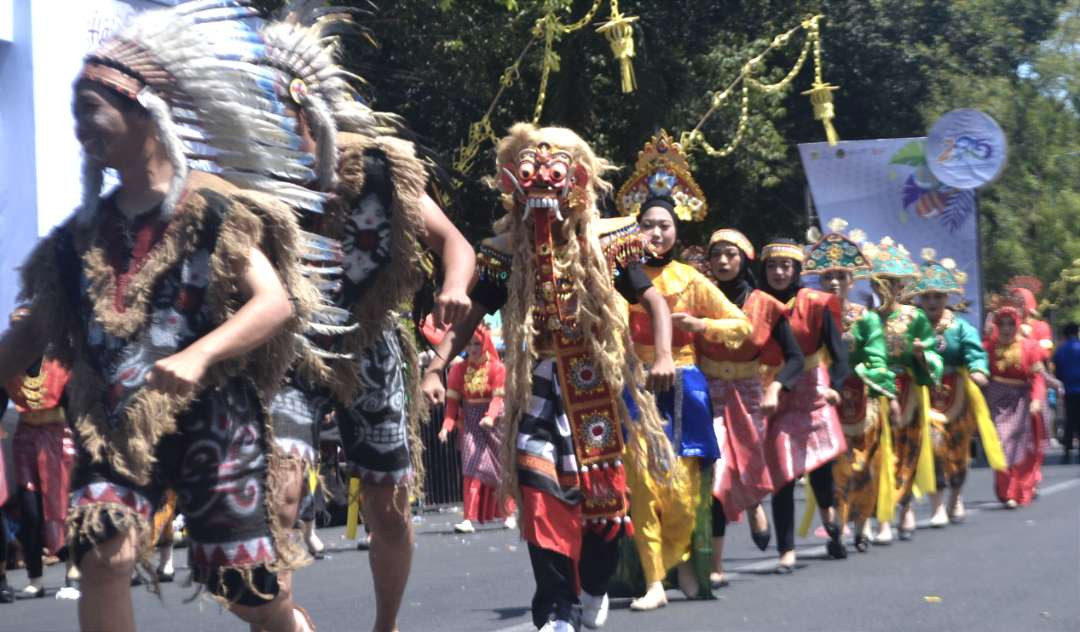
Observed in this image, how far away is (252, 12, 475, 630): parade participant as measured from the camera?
5.88 m

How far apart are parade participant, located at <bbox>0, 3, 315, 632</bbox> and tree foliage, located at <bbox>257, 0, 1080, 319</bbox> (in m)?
9.17

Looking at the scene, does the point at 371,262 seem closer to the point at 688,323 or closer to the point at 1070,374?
the point at 688,323

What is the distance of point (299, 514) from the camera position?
17.0 feet

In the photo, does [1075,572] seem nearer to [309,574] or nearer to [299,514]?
[309,574]

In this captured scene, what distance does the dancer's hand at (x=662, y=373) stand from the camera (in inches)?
278

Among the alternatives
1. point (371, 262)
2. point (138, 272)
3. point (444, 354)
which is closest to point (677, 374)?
point (444, 354)

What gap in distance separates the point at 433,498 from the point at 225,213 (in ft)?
42.9

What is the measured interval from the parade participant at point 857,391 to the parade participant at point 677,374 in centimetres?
286

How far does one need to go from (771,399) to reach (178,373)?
5827mm

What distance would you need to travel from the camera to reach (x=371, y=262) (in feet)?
19.8

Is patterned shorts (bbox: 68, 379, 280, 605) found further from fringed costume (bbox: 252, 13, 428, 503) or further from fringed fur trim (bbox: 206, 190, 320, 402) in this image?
fringed costume (bbox: 252, 13, 428, 503)

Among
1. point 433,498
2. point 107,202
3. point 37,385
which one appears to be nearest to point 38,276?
point 107,202

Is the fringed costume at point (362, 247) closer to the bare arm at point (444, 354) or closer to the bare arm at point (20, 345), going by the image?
the bare arm at point (444, 354)

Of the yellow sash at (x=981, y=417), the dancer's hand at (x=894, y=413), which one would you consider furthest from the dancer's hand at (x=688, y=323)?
the yellow sash at (x=981, y=417)
